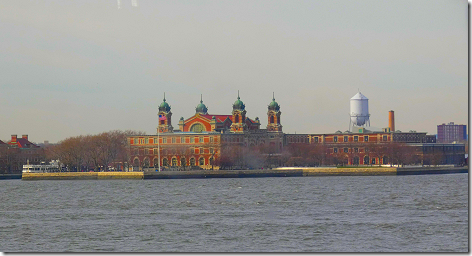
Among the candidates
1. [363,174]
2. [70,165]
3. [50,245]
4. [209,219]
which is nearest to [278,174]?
[363,174]

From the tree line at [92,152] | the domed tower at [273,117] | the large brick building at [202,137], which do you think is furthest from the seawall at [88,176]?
the domed tower at [273,117]

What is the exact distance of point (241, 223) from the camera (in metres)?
50.4

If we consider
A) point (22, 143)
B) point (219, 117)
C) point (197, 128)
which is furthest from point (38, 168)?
point (22, 143)

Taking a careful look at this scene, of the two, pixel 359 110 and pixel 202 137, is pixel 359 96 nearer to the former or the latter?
pixel 359 110

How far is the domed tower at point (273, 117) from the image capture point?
178 metres

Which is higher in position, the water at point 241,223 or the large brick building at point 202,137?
the large brick building at point 202,137

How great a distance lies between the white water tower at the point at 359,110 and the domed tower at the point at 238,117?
32.4 m

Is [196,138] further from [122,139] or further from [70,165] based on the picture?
[70,165]

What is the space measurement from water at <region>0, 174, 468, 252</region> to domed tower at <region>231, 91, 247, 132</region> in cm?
9583

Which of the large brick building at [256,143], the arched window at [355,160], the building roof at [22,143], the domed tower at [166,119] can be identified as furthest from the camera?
the building roof at [22,143]

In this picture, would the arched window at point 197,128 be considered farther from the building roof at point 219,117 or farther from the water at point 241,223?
the water at point 241,223

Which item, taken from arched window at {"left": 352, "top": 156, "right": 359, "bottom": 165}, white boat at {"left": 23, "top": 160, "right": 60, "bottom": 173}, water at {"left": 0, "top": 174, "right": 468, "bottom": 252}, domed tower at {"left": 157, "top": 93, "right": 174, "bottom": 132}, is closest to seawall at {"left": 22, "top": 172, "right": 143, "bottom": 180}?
white boat at {"left": 23, "top": 160, "right": 60, "bottom": 173}

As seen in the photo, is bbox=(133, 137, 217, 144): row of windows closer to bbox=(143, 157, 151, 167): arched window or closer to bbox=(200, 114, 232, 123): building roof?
bbox=(143, 157, 151, 167): arched window

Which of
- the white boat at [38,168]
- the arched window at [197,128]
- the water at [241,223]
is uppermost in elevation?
the arched window at [197,128]
